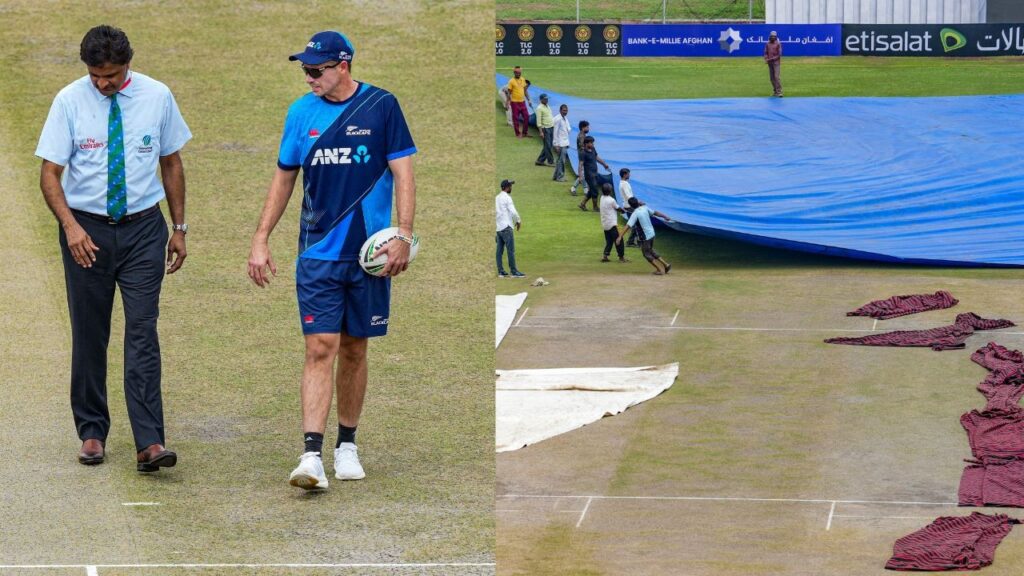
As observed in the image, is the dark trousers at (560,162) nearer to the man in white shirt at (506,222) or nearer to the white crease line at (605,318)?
the man in white shirt at (506,222)

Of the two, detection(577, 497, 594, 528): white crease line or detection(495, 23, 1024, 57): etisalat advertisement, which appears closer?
detection(577, 497, 594, 528): white crease line

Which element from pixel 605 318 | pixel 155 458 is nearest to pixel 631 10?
pixel 605 318

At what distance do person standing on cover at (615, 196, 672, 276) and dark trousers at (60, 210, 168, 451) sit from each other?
13.6 meters

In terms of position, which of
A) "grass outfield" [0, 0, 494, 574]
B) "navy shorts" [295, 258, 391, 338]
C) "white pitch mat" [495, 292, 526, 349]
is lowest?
"white pitch mat" [495, 292, 526, 349]

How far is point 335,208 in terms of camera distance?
6.27m

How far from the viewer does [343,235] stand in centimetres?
630

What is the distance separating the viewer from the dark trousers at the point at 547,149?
91.5 ft

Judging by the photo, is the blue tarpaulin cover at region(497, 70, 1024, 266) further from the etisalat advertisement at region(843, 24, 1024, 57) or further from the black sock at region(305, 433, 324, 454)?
the black sock at region(305, 433, 324, 454)

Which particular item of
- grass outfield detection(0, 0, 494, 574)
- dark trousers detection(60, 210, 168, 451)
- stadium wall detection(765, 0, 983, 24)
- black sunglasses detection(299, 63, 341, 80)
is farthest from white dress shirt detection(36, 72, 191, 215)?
stadium wall detection(765, 0, 983, 24)

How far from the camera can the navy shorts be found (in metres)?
6.34

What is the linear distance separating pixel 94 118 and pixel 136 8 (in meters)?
14.5

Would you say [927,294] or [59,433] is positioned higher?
[59,433]

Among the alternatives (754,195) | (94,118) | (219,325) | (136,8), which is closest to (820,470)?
(219,325)

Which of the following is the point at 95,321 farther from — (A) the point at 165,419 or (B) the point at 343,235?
(B) the point at 343,235
